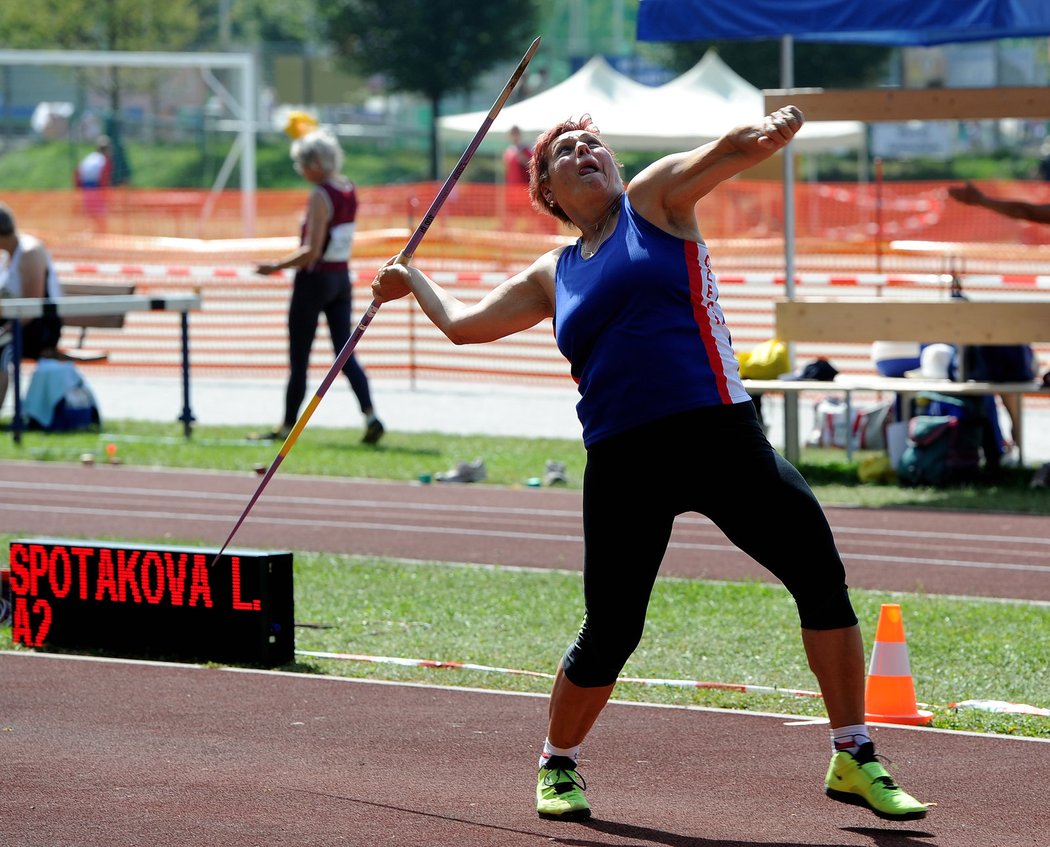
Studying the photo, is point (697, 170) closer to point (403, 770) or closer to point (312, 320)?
point (403, 770)

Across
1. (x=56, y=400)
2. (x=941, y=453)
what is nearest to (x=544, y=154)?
(x=941, y=453)

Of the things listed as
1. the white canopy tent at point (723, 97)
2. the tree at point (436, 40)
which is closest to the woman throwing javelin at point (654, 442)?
the white canopy tent at point (723, 97)

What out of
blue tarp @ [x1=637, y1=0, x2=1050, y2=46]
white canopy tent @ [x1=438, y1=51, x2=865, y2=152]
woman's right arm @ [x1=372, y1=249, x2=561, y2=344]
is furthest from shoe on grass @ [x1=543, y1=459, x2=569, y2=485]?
white canopy tent @ [x1=438, y1=51, x2=865, y2=152]

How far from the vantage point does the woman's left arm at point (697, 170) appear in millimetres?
4746

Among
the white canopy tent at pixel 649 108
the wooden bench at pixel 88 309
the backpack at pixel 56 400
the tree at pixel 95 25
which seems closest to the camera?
the wooden bench at pixel 88 309

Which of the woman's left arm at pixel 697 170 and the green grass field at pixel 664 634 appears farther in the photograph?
the green grass field at pixel 664 634

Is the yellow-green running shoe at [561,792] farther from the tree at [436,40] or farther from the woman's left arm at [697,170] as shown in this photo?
the tree at [436,40]

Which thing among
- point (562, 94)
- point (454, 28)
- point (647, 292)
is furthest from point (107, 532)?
point (454, 28)

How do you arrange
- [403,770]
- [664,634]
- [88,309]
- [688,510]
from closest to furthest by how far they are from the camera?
[688,510] → [403,770] → [664,634] → [88,309]

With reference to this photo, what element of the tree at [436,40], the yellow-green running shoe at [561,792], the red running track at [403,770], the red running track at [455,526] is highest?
the tree at [436,40]

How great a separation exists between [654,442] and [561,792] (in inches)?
39.8

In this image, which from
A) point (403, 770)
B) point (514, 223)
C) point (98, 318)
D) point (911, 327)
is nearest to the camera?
point (403, 770)

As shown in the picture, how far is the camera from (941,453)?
40.1 feet

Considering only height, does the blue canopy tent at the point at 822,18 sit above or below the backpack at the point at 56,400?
above
